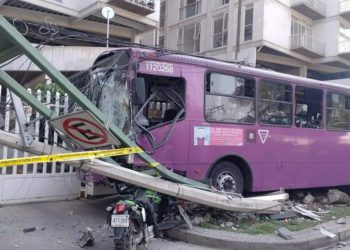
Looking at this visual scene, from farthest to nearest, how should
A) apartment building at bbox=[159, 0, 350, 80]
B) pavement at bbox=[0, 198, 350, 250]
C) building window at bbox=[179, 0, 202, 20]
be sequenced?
building window at bbox=[179, 0, 202, 20]
apartment building at bbox=[159, 0, 350, 80]
pavement at bbox=[0, 198, 350, 250]

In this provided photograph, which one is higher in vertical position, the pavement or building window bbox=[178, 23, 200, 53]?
building window bbox=[178, 23, 200, 53]

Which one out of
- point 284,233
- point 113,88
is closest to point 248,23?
point 113,88

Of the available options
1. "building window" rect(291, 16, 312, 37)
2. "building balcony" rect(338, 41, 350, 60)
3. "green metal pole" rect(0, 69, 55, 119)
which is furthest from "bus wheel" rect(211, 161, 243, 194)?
"building balcony" rect(338, 41, 350, 60)

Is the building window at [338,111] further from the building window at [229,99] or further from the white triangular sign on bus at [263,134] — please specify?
the building window at [229,99]

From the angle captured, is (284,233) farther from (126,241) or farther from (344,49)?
(344,49)

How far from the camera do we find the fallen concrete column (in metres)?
5.21

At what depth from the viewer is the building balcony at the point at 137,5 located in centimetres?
2058

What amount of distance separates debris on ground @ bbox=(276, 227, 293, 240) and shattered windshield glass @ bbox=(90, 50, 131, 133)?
2.76 m

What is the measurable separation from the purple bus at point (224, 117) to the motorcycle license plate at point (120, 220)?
5.56 ft

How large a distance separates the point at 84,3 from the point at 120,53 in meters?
14.8

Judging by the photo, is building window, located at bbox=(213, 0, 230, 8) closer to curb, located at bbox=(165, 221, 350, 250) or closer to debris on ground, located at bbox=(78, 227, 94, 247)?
curb, located at bbox=(165, 221, 350, 250)

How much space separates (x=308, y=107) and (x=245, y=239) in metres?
4.50

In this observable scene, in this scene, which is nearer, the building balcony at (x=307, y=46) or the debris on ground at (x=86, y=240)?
the debris on ground at (x=86, y=240)

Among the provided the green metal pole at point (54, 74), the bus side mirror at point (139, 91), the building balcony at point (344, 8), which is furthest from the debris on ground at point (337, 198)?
the building balcony at point (344, 8)
